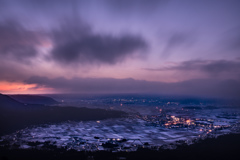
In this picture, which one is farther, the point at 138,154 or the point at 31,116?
the point at 31,116

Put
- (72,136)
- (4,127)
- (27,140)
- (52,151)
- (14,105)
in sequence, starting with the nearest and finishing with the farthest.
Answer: (52,151)
(27,140)
(72,136)
(4,127)
(14,105)

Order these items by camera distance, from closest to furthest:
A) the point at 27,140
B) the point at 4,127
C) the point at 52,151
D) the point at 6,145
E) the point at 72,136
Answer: the point at 52,151
the point at 6,145
the point at 27,140
the point at 72,136
the point at 4,127

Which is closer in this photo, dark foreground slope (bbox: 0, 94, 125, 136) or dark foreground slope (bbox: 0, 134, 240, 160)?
dark foreground slope (bbox: 0, 134, 240, 160)

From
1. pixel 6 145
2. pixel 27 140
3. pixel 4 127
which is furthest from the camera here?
pixel 4 127

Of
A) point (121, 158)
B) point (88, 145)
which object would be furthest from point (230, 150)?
point (88, 145)

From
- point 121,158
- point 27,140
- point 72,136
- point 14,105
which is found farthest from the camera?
point 14,105

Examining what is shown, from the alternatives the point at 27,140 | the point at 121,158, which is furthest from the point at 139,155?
the point at 27,140

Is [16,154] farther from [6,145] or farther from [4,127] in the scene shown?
[4,127]

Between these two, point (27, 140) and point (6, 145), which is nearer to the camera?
point (6, 145)

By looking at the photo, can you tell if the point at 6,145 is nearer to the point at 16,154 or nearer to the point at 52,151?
the point at 16,154

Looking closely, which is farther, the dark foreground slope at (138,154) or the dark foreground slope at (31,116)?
the dark foreground slope at (31,116)
